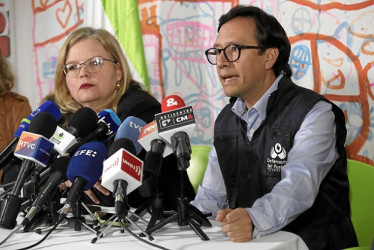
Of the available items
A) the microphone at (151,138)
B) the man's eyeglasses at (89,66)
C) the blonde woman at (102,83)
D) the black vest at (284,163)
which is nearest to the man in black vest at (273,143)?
the black vest at (284,163)

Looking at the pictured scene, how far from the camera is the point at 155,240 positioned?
56.9 inches

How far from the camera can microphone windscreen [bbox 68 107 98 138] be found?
1574 millimetres

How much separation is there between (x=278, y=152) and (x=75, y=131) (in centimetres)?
82

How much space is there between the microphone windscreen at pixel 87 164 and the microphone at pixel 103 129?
0.08 m

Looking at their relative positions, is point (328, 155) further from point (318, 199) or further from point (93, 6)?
point (93, 6)

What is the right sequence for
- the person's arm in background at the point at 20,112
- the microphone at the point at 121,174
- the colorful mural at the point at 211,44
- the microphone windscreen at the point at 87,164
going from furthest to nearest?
1. the person's arm in background at the point at 20,112
2. the colorful mural at the point at 211,44
3. the microphone windscreen at the point at 87,164
4. the microphone at the point at 121,174

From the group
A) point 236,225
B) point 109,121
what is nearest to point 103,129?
point 109,121

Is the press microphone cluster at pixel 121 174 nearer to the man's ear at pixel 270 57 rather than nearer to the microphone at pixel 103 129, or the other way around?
the microphone at pixel 103 129

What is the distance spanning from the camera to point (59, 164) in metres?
1.47

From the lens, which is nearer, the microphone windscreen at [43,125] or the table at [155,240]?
the table at [155,240]

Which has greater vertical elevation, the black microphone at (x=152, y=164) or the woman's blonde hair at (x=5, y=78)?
the woman's blonde hair at (x=5, y=78)

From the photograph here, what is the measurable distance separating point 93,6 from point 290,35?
160cm

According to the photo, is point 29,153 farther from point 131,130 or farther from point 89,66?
point 89,66

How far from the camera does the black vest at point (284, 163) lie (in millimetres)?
1960
